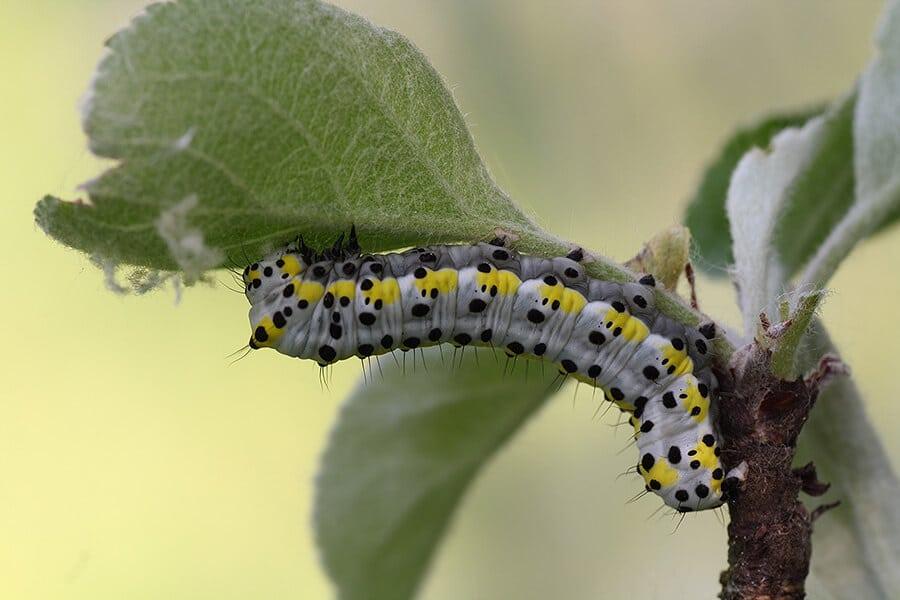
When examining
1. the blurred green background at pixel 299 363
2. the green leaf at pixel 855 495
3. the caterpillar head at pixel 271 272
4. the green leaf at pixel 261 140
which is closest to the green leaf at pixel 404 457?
the caterpillar head at pixel 271 272

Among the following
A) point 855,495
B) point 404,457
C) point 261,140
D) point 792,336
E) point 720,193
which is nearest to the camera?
point 261,140

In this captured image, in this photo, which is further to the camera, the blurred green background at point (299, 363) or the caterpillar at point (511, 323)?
the blurred green background at point (299, 363)

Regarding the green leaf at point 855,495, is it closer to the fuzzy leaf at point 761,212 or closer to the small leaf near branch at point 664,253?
the fuzzy leaf at point 761,212

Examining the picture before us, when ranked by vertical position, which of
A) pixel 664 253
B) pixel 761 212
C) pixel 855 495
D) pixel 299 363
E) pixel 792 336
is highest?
pixel 299 363

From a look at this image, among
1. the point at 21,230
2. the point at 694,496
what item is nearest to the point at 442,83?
the point at 694,496

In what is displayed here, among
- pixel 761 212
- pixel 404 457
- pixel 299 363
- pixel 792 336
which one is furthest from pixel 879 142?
pixel 299 363

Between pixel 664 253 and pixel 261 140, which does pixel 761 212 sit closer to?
pixel 664 253

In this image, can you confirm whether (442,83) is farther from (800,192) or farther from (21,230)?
(21,230)

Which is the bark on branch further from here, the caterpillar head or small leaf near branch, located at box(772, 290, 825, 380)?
the caterpillar head
